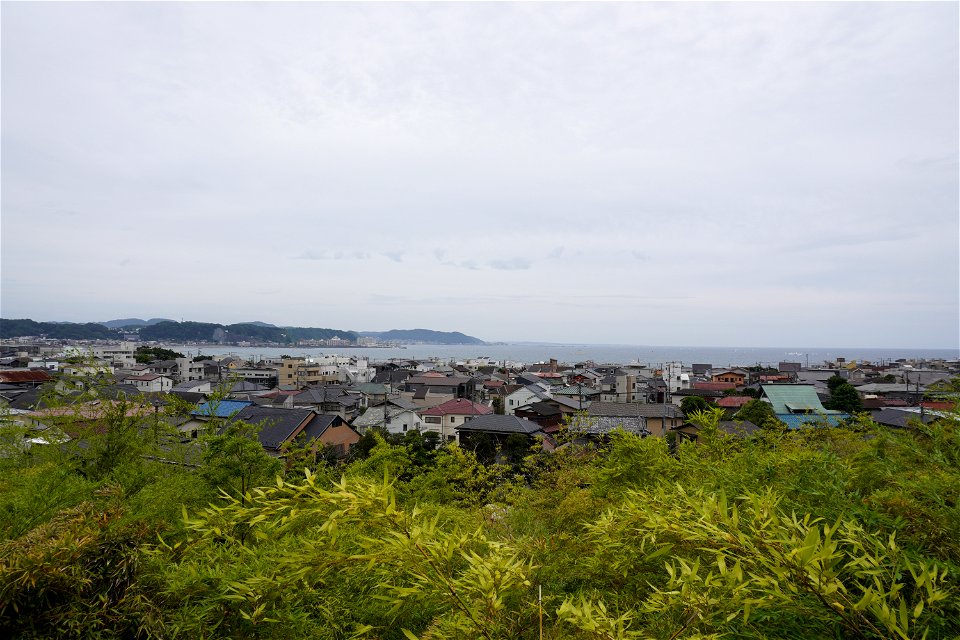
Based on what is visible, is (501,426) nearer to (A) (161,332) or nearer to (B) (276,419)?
(B) (276,419)

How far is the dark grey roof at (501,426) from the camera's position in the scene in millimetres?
22391

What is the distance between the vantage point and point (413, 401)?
4075cm

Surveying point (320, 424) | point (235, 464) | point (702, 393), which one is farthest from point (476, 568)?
point (702, 393)

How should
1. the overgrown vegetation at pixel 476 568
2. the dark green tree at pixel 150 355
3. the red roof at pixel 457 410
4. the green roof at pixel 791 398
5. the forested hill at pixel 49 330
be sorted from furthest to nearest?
the forested hill at pixel 49 330, the dark green tree at pixel 150 355, the red roof at pixel 457 410, the green roof at pixel 791 398, the overgrown vegetation at pixel 476 568

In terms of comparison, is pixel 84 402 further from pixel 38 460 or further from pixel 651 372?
pixel 651 372

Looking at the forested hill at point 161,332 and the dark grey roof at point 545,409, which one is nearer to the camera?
the dark grey roof at point 545,409

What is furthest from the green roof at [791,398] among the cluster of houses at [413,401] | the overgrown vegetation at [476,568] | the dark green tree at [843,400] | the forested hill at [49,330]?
the forested hill at [49,330]

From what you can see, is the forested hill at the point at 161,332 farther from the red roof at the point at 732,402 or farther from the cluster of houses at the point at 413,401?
the red roof at the point at 732,402

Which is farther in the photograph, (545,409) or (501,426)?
(545,409)

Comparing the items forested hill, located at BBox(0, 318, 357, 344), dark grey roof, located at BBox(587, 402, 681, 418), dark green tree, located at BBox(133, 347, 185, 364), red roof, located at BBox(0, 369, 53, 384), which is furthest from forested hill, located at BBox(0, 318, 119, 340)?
dark grey roof, located at BBox(587, 402, 681, 418)

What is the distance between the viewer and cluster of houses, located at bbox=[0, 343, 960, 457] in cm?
816

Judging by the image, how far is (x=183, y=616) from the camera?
2.12 metres

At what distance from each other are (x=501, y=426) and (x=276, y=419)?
986 centimetres

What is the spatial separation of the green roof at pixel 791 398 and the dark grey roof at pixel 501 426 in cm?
1502
